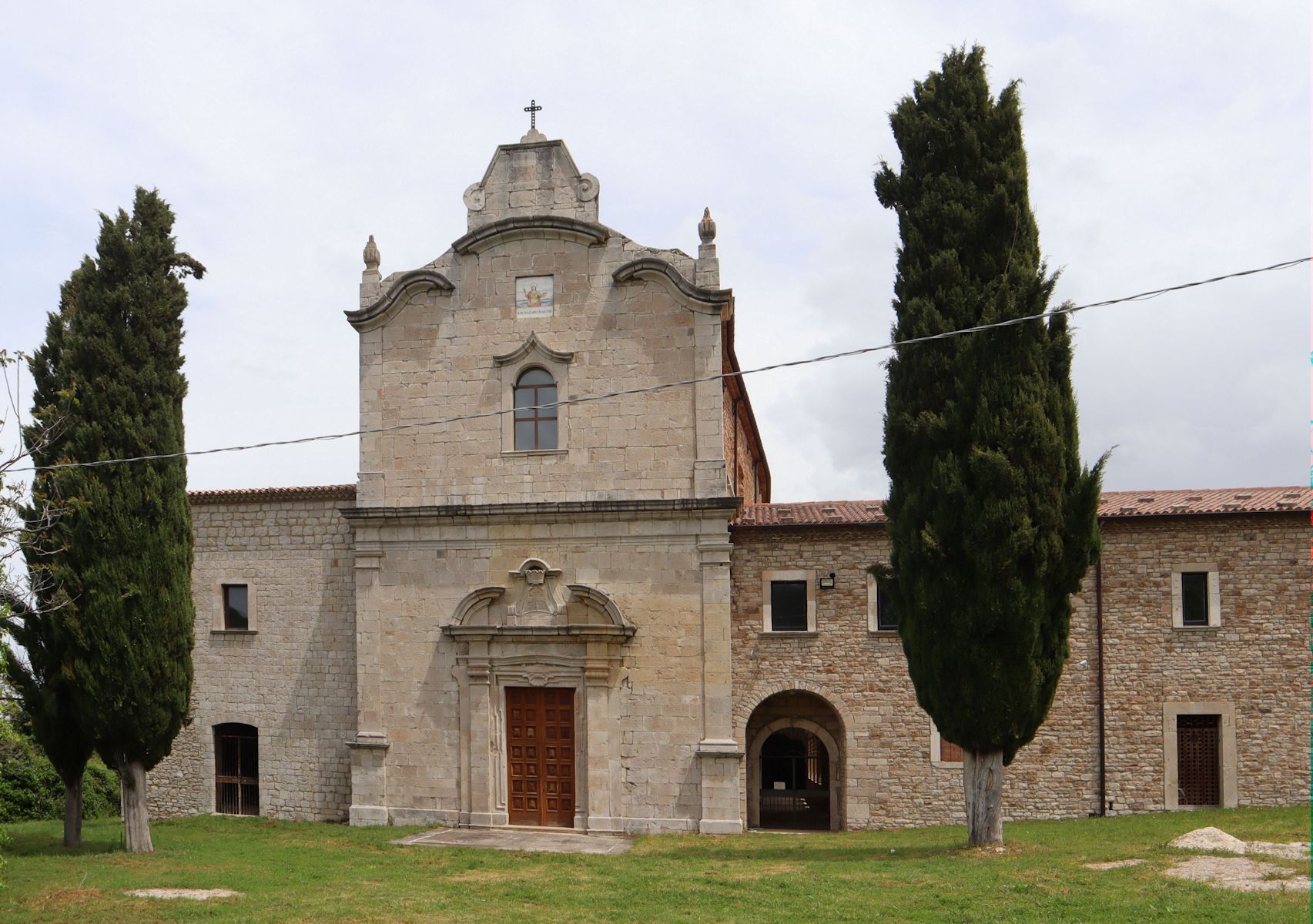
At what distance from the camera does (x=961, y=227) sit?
15344 mm

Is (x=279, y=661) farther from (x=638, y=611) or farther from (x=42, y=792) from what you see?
(x=638, y=611)

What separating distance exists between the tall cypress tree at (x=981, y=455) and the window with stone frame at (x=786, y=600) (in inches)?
155

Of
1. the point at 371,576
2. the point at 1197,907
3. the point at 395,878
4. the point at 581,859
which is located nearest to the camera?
the point at 1197,907

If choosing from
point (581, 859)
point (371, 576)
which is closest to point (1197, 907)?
point (581, 859)

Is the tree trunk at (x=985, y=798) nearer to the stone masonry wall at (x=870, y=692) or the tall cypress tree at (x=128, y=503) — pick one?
the stone masonry wall at (x=870, y=692)

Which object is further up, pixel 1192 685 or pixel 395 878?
pixel 1192 685

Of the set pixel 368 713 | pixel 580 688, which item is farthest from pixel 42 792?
pixel 580 688

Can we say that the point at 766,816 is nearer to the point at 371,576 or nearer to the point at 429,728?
the point at 429,728

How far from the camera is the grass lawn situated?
1170cm

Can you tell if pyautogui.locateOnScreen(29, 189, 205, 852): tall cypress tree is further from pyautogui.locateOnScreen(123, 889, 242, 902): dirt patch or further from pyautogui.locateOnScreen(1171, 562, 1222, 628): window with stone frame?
pyautogui.locateOnScreen(1171, 562, 1222, 628): window with stone frame

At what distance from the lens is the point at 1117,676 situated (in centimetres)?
1888

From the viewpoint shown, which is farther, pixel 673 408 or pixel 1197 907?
pixel 673 408

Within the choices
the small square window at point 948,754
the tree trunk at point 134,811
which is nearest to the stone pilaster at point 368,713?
the tree trunk at point 134,811

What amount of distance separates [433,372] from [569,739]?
6980mm
